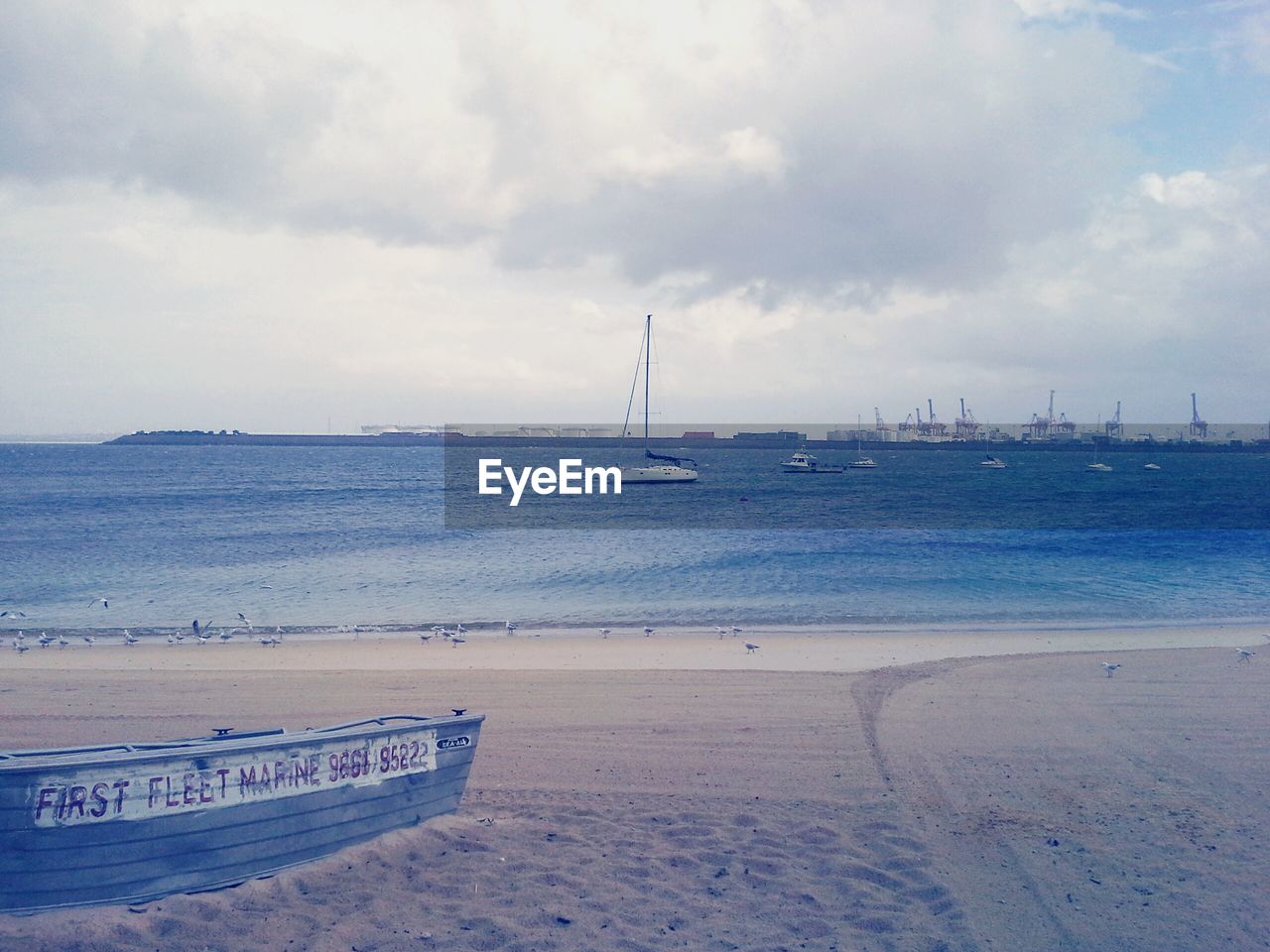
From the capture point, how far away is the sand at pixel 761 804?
6.39 m

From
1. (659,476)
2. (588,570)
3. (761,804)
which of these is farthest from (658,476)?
(761,804)

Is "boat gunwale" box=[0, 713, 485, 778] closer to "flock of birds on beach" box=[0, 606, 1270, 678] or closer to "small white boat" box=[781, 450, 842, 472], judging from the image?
"flock of birds on beach" box=[0, 606, 1270, 678]

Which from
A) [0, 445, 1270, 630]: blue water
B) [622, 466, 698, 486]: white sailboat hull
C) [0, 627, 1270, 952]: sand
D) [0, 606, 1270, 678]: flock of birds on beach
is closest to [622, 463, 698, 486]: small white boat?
[622, 466, 698, 486]: white sailboat hull

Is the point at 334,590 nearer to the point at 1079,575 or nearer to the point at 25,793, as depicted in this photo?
the point at 25,793

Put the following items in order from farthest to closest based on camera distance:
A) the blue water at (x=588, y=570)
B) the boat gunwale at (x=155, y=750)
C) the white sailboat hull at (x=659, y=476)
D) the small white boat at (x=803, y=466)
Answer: the small white boat at (x=803, y=466) < the white sailboat hull at (x=659, y=476) < the blue water at (x=588, y=570) < the boat gunwale at (x=155, y=750)

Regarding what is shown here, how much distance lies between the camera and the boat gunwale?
6.02 meters

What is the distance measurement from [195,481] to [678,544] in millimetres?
63120

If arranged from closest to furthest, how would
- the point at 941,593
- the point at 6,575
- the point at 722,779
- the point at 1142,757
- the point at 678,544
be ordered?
1. the point at 722,779
2. the point at 1142,757
3. the point at 941,593
4. the point at 6,575
5. the point at 678,544

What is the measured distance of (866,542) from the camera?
38.7 metres

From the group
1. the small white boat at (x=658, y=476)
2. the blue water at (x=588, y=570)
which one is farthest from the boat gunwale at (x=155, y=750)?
the small white boat at (x=658, y=476)

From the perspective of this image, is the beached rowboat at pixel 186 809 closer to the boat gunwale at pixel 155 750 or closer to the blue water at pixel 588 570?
the boat gunwale at pixel 155 750

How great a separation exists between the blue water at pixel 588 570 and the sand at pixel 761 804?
20.7 ft

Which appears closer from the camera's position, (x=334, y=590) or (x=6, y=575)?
(x=334, y=590)

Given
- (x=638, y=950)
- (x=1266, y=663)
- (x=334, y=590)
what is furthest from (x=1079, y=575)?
(x=638, y=950)
